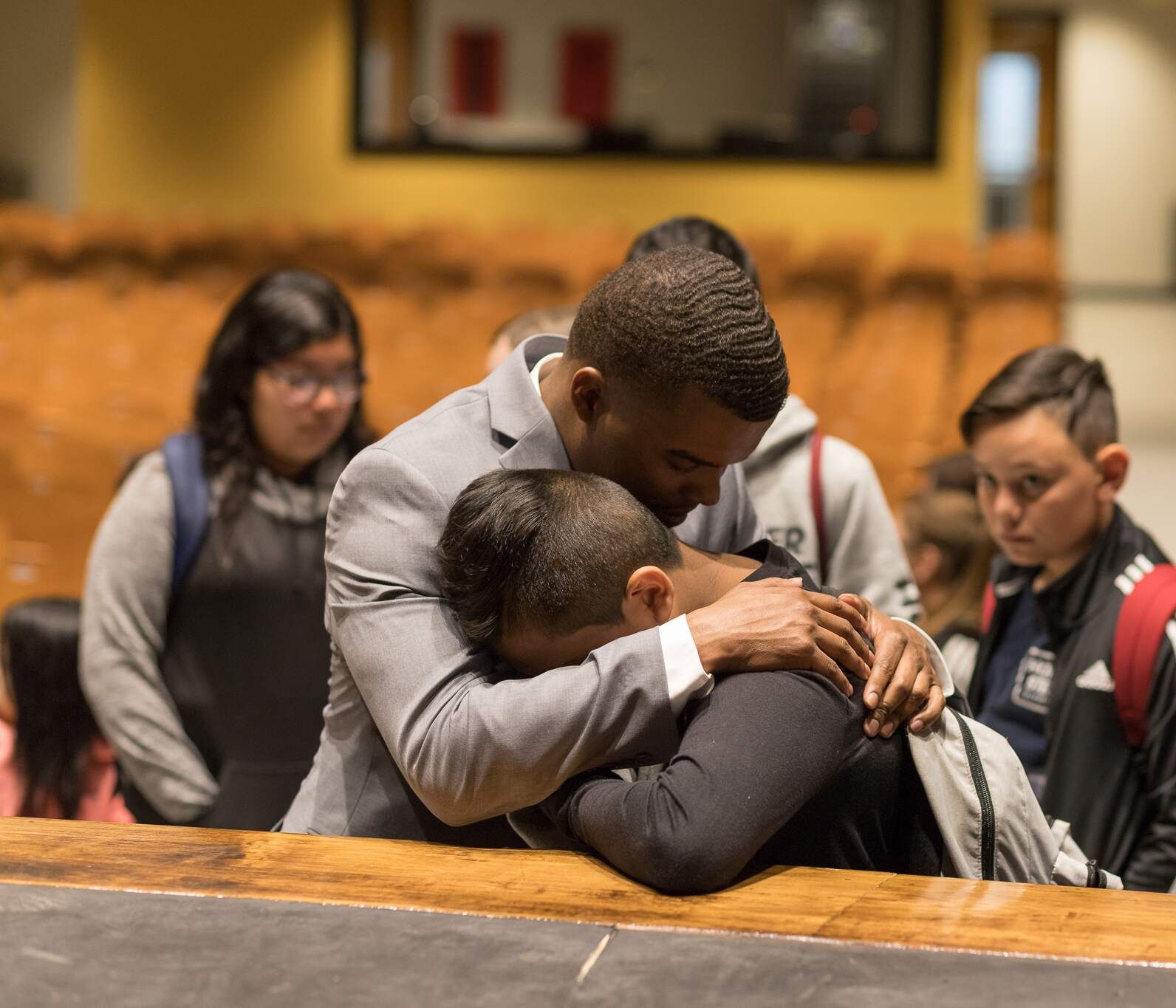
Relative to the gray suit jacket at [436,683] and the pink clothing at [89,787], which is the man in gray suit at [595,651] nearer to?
the gray suit jacket at [436,683]

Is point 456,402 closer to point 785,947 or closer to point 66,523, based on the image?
point 785,947

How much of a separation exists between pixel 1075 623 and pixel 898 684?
799mm

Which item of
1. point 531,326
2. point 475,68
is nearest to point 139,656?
point 531,326

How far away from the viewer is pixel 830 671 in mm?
1242

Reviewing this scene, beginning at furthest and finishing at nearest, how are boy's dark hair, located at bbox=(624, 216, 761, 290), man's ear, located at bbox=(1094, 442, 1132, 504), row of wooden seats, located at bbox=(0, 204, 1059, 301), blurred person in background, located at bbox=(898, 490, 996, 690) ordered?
row of wooden seats, located at bbox=(0, 204, 1059, 301) < blurred person in background, located at bbox=(898, 490, 996, 690) < boy's dark hair, located at bbox=(624, 216, 761, 290) < man's ear, located at bbox=(1094, 442, 1132, 504)

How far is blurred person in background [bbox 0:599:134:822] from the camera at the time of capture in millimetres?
2348

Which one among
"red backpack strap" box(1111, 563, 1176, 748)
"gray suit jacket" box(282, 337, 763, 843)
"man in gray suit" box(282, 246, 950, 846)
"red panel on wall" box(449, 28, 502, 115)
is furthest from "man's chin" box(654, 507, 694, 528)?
"red panel on wall" box(449, 28, 502, 115)

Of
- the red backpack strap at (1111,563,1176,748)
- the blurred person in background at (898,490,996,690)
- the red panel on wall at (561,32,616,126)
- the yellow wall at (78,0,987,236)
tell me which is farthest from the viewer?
the red panel on wall at (561,32,616,126)

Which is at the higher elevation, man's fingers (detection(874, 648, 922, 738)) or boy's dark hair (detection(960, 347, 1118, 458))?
boy's dark hair (detection(960, 347, 1118, 458))

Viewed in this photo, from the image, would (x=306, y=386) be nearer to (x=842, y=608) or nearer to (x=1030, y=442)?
(x=1030, y=442)

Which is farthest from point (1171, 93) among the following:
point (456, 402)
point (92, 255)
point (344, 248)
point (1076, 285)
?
point (456, 402)

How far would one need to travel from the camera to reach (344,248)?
30.2ft

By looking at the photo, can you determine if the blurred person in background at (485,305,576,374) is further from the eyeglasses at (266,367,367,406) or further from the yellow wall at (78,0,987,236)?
the yellow wall at (78,0,987,236)

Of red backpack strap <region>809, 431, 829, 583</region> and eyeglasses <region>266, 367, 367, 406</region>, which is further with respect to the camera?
eyeglasses <region>266, 367, 367, 406</region>
